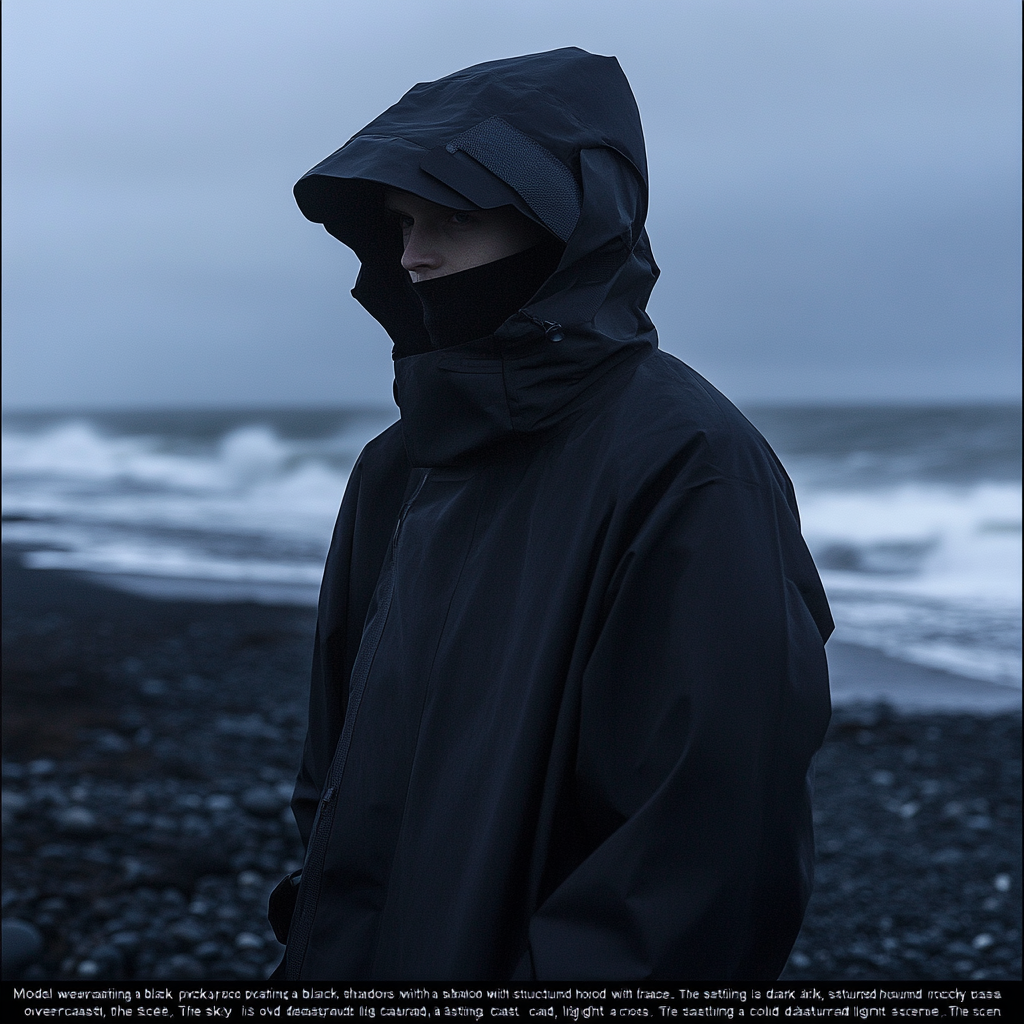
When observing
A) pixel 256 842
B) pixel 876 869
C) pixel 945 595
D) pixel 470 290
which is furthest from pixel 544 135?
pixel 945 595

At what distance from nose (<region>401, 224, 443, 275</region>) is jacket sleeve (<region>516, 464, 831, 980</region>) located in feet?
2.22

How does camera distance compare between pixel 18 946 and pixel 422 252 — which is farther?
pixel 18 946

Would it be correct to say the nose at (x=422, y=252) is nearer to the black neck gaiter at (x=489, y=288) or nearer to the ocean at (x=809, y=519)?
the black neck gaiter at (x=489, y=288)

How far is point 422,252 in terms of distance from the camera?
1.94 metres

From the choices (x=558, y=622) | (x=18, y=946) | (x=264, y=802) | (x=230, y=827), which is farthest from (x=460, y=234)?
(x=264, y=802)

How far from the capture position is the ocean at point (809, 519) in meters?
13.2

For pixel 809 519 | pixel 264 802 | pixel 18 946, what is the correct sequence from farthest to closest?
pixel 809 519
pixel 264 802
pixel 18 946

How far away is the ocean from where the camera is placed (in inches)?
520

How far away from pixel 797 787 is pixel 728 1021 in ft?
1.33

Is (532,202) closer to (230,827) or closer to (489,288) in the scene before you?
(489,288)

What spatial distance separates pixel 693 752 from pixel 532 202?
95cm

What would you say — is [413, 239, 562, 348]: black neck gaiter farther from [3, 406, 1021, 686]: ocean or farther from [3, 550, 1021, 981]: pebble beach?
[3, 406, 1021, 686]: ocean

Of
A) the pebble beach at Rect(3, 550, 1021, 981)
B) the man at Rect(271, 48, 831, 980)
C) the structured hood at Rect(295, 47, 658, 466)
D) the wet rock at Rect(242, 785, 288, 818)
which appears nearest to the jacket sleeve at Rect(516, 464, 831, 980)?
the man at Rect(271, 48, 831, 980)

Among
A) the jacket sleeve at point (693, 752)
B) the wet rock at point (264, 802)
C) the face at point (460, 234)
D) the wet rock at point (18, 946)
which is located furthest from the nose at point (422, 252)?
the wet rock at point (264, 802)
